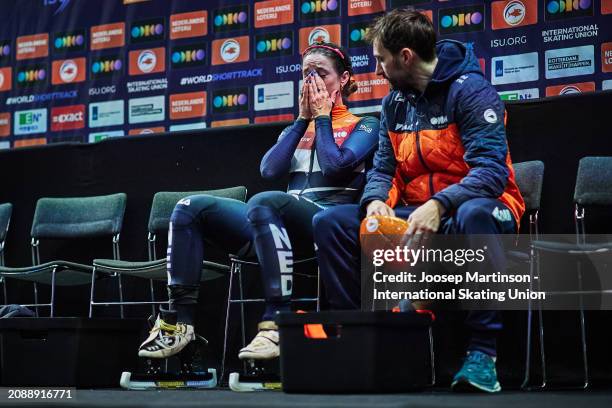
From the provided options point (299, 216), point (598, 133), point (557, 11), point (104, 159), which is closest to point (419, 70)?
point (299, 216)

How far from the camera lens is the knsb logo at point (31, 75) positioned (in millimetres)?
5301

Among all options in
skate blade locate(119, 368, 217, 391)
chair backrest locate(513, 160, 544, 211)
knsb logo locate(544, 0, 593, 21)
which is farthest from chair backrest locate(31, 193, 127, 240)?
knsb logo locate(544, 0, 593, 21)

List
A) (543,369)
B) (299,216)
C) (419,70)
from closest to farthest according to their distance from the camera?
1. (419,70)
2. (299,216)
3. (543,369)

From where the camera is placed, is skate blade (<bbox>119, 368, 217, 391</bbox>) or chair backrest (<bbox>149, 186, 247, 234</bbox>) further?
chair backrest (<bbox>149, 186, 247, 234</bbox>)

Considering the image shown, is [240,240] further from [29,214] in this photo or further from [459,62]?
[29,214]

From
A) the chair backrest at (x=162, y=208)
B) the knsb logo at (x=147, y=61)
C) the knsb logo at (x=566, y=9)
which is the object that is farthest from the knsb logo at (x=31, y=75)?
the knsb logo at (x=566, y=9)

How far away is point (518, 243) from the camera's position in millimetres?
3088

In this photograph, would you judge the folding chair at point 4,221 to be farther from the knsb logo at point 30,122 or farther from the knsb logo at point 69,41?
the knsb logo at point 69,41

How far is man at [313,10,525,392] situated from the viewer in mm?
2523

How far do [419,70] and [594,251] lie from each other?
0.91 metres

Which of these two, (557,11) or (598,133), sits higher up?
(557,11)

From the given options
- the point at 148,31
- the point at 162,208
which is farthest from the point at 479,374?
the point at 148,31

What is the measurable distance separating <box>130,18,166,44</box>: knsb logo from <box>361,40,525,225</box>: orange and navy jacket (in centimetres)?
241

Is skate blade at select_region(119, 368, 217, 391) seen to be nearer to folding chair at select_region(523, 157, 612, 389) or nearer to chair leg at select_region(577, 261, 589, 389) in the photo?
folding chair at select_region(523, 157, 612, 389)
